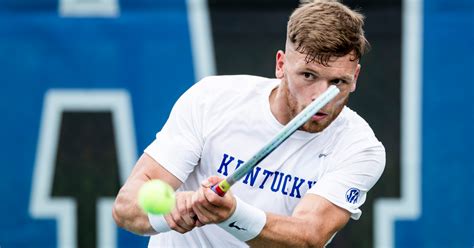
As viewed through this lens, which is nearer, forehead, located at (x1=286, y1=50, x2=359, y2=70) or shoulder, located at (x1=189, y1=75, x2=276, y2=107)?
forehead, located at (x1=286, y1=50, x2=359, y2=70)

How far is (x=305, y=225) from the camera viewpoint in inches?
144

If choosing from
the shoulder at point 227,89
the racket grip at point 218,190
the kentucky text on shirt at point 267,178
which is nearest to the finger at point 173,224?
the racket grip at point 218,190

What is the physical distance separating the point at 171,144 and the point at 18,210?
2.24 m

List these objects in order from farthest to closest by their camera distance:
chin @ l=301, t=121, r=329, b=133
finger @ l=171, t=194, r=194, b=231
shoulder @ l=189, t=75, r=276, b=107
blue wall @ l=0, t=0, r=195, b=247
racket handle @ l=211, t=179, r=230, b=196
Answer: blue wall @ l=0, t=0, r=195, b=247 → shoulder @ l=189, t=75, r=276, b=107 → chin @ l=301, t=121, r=329, b=133 → finger @ l=171, t=194, r=194, b=231 → racket handle @ l=211, t=179, r=230, b=196

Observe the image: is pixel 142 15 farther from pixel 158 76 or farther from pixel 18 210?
pixel 18 210

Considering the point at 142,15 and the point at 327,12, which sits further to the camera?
the point at 142,15

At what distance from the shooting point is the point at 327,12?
370cm

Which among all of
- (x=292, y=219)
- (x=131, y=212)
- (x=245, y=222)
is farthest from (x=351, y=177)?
(x=131, y=212)

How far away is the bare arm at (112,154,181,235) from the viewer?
3.67 meters

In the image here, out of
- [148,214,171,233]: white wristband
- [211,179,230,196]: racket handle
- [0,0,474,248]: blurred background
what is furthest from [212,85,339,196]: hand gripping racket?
[0,0,474,248]: blurred background

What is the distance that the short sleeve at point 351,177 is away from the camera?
3803 mm

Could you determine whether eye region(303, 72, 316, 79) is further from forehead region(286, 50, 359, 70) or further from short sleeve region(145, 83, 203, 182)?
short sleeve region(145, 83, 203, 182)

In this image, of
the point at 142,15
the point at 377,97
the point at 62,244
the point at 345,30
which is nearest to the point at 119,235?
the point at 62,244

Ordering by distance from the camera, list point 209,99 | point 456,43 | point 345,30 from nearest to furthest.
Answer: point 345,30 → point 209,99 → point 456,43
